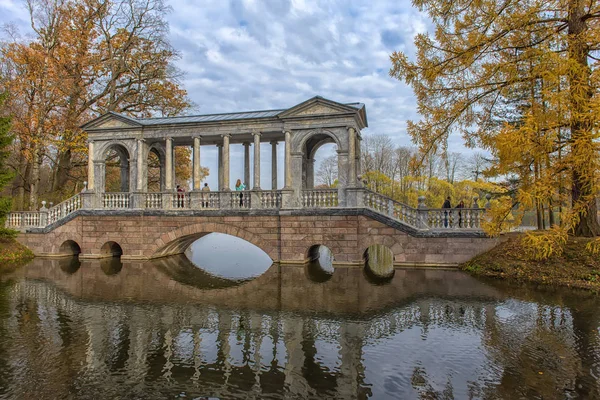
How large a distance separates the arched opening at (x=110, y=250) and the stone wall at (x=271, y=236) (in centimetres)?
15

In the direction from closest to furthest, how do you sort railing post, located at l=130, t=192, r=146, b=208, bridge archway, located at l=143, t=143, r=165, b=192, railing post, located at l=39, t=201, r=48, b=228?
railing post, located at l=130, t=192, r=146, b=208, railing post, located at l=39, t=201, r=48, b=228, bridge archway, located at l=143, t=143, r=165, b=192

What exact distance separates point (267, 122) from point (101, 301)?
31.8 feet

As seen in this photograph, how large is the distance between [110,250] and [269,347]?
48.1 ft

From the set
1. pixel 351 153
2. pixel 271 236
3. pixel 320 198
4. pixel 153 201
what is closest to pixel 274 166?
pixel 320 198

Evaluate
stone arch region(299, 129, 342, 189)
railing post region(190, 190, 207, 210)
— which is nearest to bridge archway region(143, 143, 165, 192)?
railing post region(190, 190, 207, 210)

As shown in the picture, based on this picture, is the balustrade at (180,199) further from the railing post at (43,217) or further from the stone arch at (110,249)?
the railing post at (43,217)

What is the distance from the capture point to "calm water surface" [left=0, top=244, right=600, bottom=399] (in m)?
4.94

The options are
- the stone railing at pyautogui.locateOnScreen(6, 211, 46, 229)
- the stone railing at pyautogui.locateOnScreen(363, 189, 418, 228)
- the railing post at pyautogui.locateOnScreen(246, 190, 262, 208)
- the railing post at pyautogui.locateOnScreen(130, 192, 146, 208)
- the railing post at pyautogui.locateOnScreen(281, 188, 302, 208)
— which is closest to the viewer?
the stone railing at pyautogui.locateOnScreen(363, 189, 418, 228)

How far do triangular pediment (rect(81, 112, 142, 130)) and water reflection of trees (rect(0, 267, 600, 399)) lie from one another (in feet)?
32.5

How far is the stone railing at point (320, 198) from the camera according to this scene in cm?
1522

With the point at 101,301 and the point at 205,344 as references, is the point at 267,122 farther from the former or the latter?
the point at 205,344

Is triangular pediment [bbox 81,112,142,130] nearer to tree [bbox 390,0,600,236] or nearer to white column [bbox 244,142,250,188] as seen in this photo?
white column [bbox 244,142,250,188]

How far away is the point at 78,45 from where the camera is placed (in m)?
21.7

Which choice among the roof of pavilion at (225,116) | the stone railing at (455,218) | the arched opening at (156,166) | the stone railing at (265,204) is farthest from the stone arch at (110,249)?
the stone railing at (455,218)
